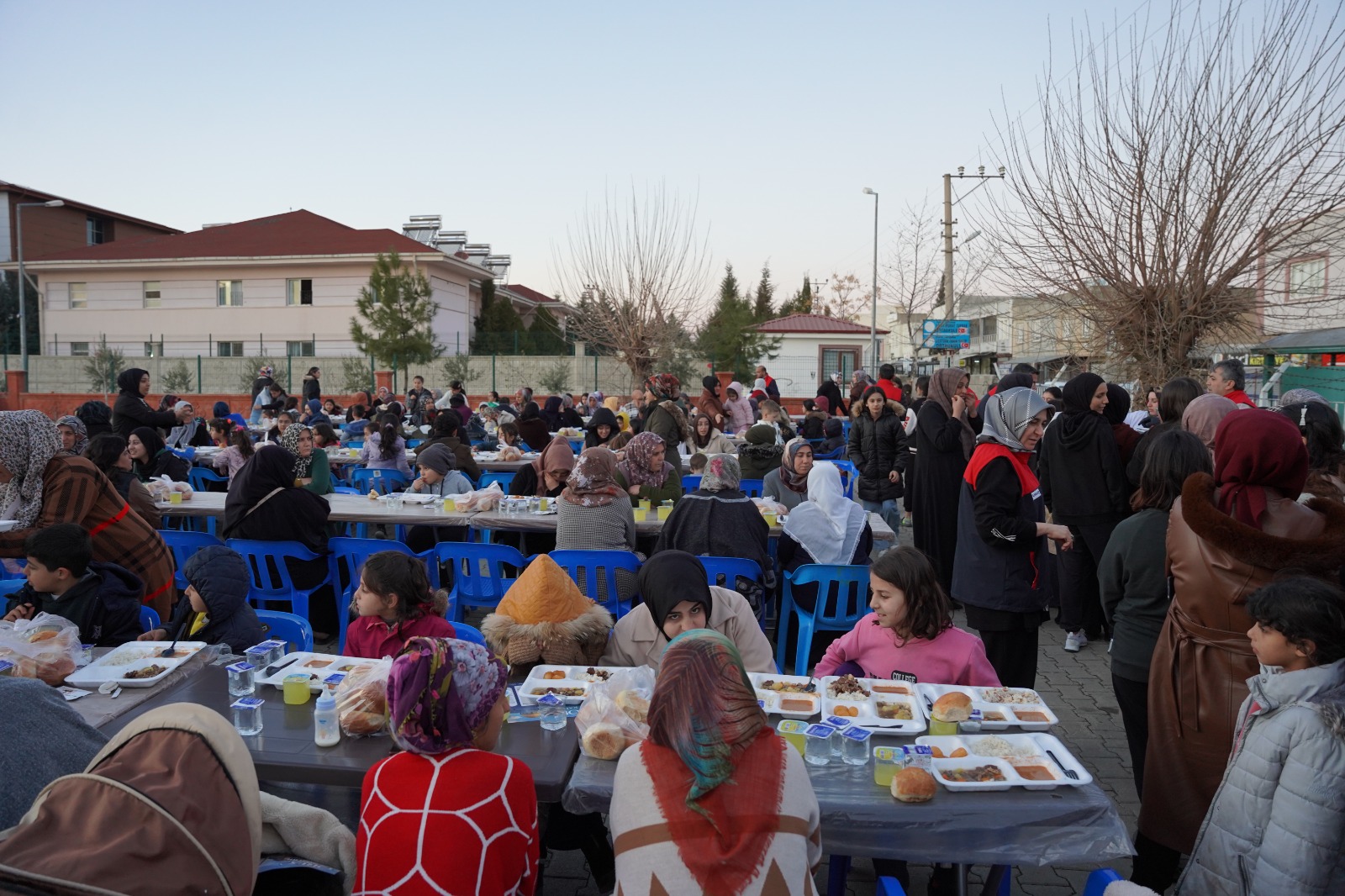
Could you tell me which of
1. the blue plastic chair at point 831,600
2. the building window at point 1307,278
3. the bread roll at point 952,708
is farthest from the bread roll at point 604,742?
the building window at point 1307,278

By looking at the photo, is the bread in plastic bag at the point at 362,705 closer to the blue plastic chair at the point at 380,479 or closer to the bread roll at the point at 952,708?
the bread roll at the point at 952,708

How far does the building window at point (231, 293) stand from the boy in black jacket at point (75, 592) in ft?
109

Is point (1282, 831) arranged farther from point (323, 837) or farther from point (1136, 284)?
point (1136, 284)

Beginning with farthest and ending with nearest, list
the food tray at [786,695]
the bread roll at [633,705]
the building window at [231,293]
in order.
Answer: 1. the building window at [231,293]
2. the food tray at [786,695]
3. the bread roll at [633,705]

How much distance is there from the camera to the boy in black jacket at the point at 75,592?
3.88 metres

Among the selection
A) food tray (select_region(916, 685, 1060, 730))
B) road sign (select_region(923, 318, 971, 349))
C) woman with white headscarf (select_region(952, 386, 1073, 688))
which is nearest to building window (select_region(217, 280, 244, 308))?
road sign (select_region(923, 318, 971, 349))

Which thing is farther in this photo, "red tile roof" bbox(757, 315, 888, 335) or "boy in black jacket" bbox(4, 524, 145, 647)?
"red tile roof" bbox(757, 315, 888, 335)

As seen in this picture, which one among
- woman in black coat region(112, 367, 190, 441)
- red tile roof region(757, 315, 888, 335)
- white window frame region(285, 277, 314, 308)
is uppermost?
white window frame region(285, 277, 314, 308)

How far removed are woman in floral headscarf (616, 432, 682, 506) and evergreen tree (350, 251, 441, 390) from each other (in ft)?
72.4

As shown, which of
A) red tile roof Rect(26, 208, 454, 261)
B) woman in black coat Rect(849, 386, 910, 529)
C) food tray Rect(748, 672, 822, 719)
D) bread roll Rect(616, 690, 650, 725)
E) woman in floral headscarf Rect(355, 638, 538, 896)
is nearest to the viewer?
woman in floral headscarf Rect(355, 638, 538, 896)

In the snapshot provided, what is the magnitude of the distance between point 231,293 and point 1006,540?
35352 millimetres

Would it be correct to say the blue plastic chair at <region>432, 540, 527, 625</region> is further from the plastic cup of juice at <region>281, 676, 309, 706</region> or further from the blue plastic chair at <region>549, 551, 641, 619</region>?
the plastic cup of juice at <region>281, 676, 309, 706</region>

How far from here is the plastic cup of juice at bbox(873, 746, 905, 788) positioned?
101 inches

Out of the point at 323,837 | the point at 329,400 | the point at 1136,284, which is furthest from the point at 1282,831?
the point at 329,400
